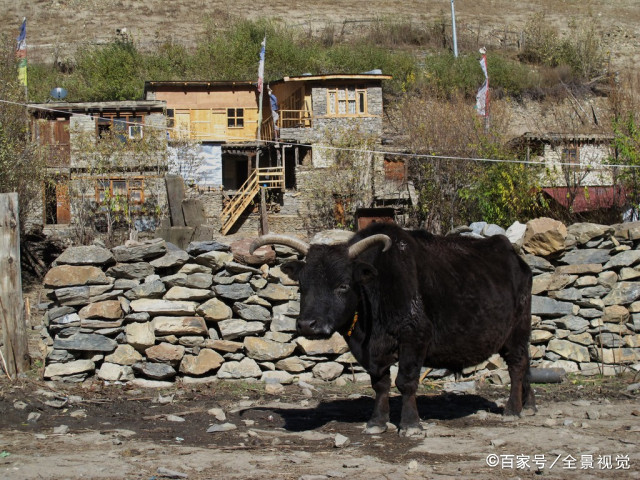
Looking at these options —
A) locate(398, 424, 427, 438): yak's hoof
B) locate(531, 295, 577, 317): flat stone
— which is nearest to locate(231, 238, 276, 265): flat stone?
locate(531, 295, 577, 317): flat stone

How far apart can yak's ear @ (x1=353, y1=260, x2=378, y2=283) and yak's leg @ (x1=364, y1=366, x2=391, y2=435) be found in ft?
3.38

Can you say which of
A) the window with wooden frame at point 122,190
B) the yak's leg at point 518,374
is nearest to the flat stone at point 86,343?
the yak's leg at point 518,374

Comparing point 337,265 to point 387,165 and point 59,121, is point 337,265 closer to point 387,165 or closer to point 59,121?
point 387,165

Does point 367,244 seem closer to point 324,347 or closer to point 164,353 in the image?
point 324,347

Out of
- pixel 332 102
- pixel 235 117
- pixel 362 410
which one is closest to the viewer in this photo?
pixel 362 410

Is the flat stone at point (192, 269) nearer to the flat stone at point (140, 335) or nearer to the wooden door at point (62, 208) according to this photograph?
the flat stone at point (140, 335)

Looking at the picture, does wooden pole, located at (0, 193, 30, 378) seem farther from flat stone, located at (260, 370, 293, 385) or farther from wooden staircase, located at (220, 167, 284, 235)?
wooden staircase, located at (220, 167, 284, 235)

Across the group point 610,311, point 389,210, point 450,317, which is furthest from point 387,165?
point 450,317

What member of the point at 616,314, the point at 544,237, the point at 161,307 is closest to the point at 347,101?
the point at 544,237

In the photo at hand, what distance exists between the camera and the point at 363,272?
7445mm

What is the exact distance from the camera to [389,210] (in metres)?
20.8

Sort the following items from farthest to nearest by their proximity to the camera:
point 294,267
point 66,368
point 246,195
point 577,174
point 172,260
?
point 246,195
point 577,174
point 172,260
point 66,368
point 294,267

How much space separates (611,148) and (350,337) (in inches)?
726

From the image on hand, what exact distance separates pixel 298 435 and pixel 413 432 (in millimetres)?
1167
